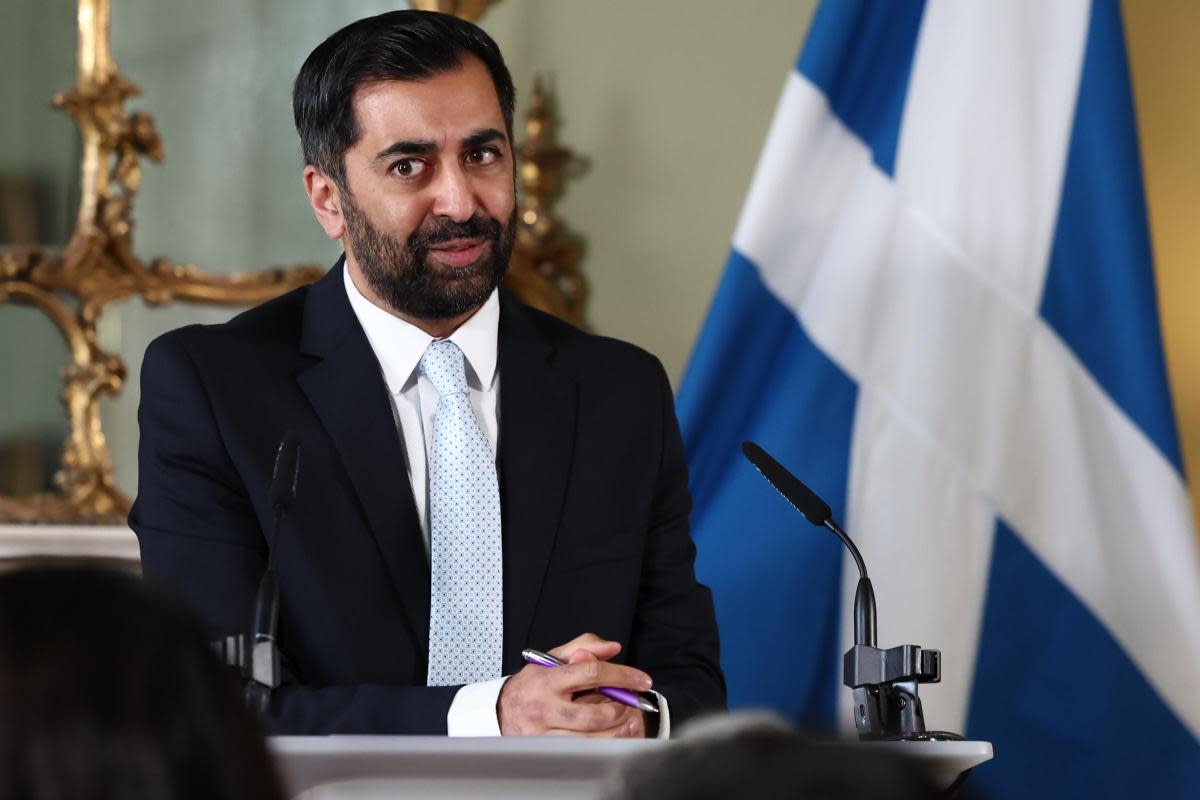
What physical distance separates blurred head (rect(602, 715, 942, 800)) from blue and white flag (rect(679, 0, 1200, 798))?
90.3 inches

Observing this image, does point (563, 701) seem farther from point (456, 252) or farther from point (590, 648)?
point (456, 252)

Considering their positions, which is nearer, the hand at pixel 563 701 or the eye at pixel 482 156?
the hand at pixel 563 701

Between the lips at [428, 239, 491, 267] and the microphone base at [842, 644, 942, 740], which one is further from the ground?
the lips at [428, 239, 491, 267]

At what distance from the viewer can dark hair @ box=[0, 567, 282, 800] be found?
1.83ft

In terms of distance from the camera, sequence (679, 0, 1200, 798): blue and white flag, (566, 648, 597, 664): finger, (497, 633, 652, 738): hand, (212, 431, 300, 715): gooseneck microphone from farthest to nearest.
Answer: (679, 0, 1200, 798): blue and white flag, (566, 648, 597, 664): finger, (497, 633, 652, 738): hand, (212, 431, 300, 715): gooseneck microphone

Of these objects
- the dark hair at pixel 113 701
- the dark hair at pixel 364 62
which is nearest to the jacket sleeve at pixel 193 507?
the dark hair at pixel 364 62

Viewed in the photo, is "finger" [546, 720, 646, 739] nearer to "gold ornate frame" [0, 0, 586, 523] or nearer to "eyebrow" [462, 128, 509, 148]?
"eyebrow" [462, 128, 509, 148]

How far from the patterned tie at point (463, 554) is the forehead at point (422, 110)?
364 mm

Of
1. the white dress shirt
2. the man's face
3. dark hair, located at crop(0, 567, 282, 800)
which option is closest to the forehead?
the man's face

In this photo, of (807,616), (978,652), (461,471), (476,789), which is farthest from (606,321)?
(476,789)

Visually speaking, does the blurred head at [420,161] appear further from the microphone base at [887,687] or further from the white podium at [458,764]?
the white podium at [458,764]

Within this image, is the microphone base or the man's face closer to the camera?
the microphone base

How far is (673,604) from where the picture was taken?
2.27 m

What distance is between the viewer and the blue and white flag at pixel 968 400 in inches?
111
